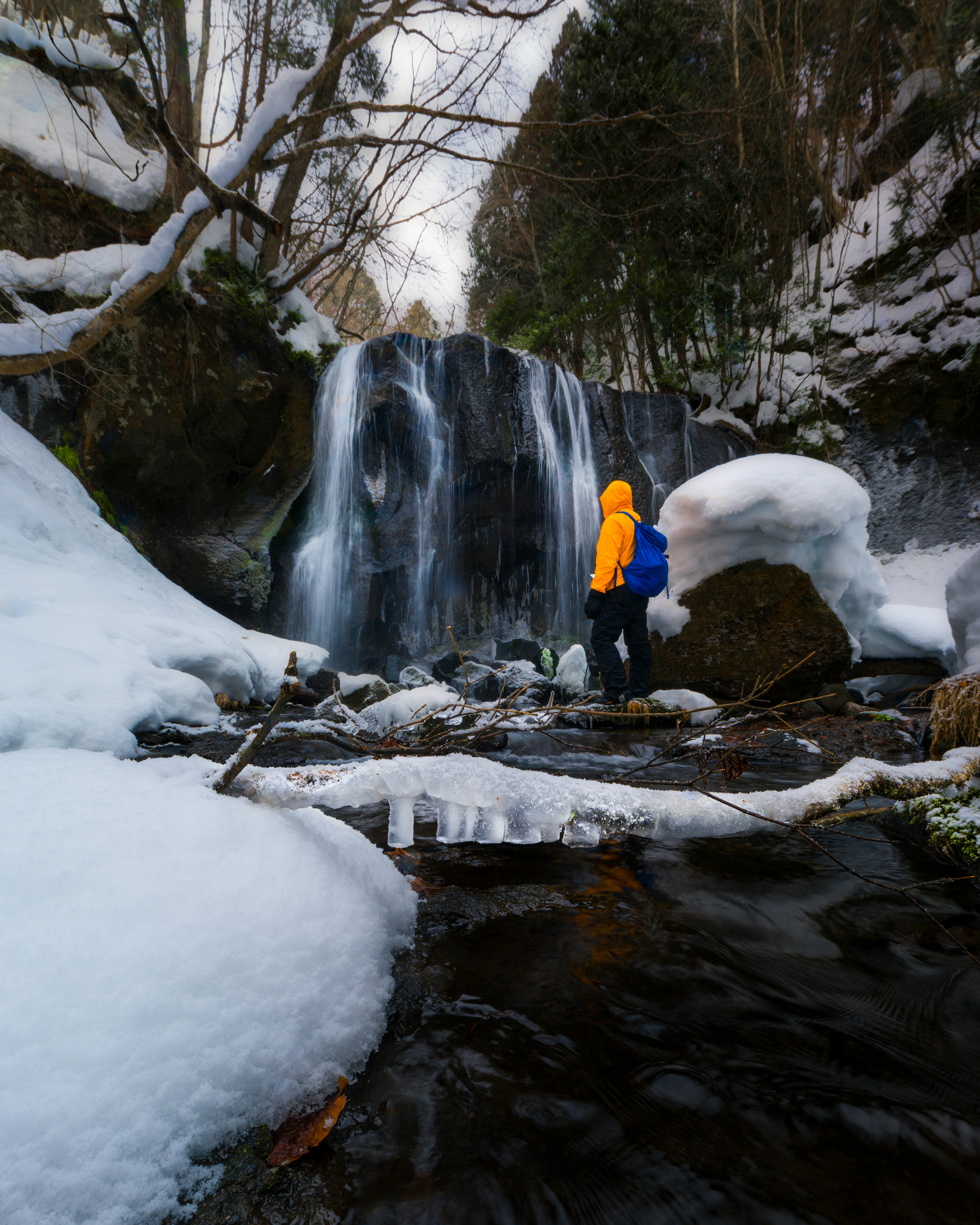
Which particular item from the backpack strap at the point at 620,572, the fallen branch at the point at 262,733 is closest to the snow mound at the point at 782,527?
the backpack strap at the point at 620,572

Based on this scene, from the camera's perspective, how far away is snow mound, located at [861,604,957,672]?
661cm

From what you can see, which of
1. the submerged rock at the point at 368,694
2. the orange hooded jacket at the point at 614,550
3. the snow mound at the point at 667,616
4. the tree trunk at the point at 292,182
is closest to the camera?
the orange hooded jacket at the point at 614,550

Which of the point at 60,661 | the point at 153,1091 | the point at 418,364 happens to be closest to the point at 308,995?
the point at 153,1091

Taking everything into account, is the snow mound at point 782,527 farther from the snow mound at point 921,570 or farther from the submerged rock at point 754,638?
the snow mound at point 921,570

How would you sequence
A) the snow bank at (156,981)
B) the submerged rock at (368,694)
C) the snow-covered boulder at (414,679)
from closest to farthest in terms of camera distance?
the snow bank at (156,981)
the submerged rock at (368,694)
the snow-covered boulder at (414,679)

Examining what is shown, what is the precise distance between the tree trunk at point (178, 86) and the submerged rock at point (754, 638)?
8170 millimetres

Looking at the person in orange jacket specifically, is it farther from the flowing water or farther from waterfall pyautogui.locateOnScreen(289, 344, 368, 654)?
waterfall pyautogui.locateOnScreen(289, 344, 368, 654)

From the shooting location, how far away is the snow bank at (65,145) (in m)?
7.00

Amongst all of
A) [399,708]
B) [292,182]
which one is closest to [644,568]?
[399,708]

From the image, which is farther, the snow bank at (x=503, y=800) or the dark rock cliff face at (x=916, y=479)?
the dark rock cliff face at (x=916, y=479)

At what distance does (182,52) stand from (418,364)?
486cm

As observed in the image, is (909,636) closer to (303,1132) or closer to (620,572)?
(620,572)

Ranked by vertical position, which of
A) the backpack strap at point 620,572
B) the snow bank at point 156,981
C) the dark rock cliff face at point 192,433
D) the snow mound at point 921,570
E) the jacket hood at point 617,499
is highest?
the dark rock cliff face at point 192,433

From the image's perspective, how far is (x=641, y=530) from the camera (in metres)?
5.32
